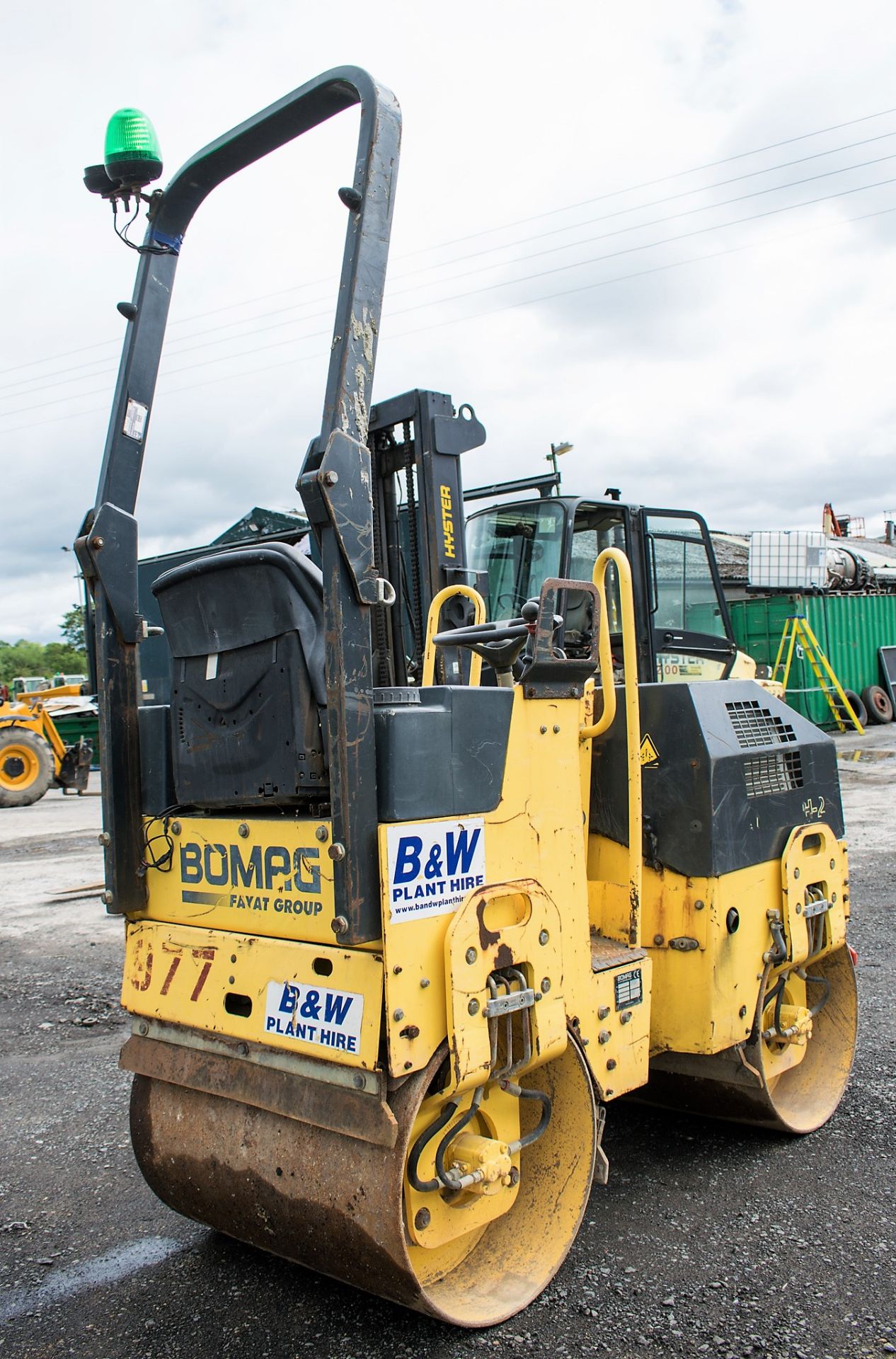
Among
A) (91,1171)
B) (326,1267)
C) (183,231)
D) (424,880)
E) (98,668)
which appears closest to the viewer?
(424,880)

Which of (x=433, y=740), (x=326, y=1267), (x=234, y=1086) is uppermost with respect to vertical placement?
(x=433, y=740)

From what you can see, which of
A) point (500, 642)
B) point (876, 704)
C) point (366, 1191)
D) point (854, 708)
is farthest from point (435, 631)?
point (876, 704)

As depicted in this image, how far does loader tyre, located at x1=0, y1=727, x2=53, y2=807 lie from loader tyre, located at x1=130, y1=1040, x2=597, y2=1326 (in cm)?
1378

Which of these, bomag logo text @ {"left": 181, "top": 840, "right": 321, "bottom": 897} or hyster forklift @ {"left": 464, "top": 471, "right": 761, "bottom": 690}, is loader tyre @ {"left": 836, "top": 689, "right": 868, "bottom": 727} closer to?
hyster forklift @ {"left": 464, "top": 471, "right": 761, "bottom": 690}

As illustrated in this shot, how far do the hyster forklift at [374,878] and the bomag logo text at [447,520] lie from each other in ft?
3.39

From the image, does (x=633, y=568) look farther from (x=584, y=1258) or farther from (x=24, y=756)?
(x=24, y=756)

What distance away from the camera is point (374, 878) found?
7.84ft

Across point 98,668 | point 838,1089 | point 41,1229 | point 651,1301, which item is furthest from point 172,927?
point 838,1089

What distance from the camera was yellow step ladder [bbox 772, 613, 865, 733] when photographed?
1870 cm

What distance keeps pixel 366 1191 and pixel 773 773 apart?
6.50ft

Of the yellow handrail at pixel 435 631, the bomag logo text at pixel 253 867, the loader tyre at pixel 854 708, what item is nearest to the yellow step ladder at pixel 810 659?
the loader tyre at pixel 854 708

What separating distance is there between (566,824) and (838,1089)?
6.48 feet

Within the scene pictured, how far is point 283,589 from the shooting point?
257 centimetres

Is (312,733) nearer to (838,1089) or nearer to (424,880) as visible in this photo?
(424,880)
